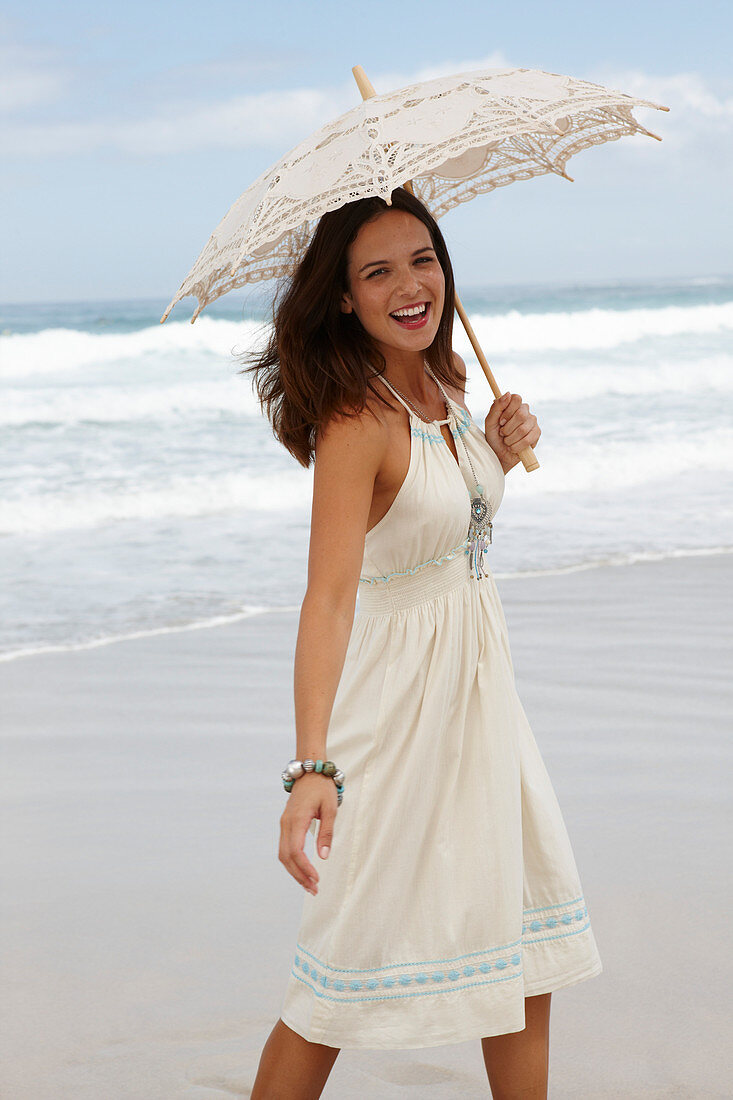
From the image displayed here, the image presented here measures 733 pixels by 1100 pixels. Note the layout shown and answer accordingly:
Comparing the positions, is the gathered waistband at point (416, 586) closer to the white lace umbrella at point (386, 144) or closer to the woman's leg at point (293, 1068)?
the white lace umbrella at point (386, 144)

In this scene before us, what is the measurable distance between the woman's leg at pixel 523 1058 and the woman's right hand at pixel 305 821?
65 centimetres

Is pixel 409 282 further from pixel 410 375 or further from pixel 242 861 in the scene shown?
pixel 242 861

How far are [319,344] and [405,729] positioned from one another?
0.71 metres

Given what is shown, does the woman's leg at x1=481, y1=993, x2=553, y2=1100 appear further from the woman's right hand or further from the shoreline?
the shoreline

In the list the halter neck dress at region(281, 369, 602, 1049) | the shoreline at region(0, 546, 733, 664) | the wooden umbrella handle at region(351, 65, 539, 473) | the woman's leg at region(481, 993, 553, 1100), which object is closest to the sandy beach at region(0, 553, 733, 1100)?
the shoreline at region(0, 546, 733, 664)

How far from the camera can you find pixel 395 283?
6.89 feet

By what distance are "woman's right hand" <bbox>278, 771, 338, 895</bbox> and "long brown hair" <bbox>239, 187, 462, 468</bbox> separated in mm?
613

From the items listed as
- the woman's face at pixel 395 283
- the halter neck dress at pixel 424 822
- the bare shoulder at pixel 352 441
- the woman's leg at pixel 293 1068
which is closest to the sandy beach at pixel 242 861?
the woman's leg at pixel 293 1068

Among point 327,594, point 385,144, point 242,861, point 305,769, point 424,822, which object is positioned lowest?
point 242,861

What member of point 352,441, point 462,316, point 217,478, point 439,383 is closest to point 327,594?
point 352,441

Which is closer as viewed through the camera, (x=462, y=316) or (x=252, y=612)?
(x=462, y=316)

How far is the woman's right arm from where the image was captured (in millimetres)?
1754

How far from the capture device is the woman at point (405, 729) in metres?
2.00

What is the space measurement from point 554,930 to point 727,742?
2.55 metres
